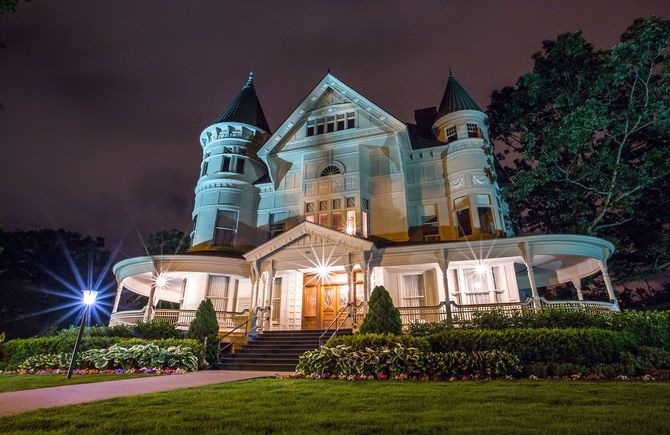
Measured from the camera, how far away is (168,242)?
35.9 meters

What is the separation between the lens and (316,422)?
4.21 m

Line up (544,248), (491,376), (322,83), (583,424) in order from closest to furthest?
1. (583,424)
2. (491,376)
3. (544,248)
4. (322,83)

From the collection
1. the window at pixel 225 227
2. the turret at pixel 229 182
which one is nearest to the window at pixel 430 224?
the turret at pixel 229 182

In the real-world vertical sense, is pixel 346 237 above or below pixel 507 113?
below

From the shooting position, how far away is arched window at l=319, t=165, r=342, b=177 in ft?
66.2

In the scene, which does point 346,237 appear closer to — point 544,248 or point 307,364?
point 307,364

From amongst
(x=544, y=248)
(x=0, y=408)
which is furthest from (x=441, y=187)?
(x=0, y=408)


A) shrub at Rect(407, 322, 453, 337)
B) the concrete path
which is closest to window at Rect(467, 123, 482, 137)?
shrub at Rect(407, 322, 453, 337)

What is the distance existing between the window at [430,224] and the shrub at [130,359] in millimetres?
12529

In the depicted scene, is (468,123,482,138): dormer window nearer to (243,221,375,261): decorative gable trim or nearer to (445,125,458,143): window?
(445,125,458,143): window

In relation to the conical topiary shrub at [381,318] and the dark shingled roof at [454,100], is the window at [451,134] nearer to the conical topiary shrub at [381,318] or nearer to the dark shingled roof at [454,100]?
the dark shingled roof at [454,100]

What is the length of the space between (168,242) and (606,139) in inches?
1447

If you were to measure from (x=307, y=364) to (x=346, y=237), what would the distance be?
6129 mm

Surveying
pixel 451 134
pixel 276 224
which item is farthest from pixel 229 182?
pixel 451 134
